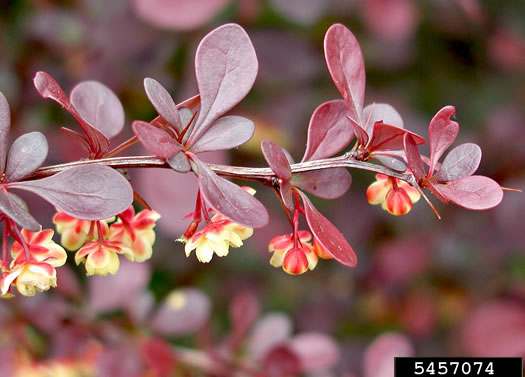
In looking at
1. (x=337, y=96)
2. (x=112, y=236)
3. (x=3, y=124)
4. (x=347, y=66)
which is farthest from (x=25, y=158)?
(x=337, y=96)

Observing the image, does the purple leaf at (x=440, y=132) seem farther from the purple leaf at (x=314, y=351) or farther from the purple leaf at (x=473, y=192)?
the purple leaf at (x=314, y=351)

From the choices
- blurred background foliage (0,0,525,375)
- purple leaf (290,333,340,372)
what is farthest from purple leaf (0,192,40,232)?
purple leaf (290,333,340,372)

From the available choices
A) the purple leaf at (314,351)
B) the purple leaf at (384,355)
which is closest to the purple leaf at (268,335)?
the purple leaf at (314,351)

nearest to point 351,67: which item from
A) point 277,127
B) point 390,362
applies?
point 390,362

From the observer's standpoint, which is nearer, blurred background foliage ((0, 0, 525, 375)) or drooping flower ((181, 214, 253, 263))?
drooping flower ((181, 214, 253, 263))

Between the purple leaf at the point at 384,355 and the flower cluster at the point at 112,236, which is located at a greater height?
the flower cluster at the point at 112,236

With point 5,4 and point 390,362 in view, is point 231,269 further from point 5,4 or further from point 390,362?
point 5,4

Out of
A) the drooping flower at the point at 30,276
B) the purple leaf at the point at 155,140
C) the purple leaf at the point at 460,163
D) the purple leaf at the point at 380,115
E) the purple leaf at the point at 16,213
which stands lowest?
the drooping flower at the point at 30,276

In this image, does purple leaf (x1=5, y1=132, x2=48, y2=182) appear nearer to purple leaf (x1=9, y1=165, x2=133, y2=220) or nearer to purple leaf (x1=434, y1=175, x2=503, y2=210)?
purple leaf (x1=9, y1=165, x2=133, y2=220)
